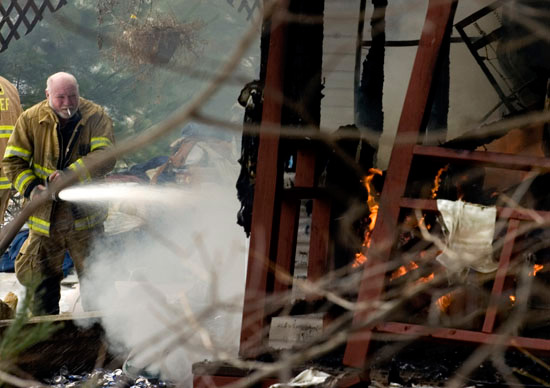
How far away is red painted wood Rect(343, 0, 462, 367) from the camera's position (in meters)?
4.71

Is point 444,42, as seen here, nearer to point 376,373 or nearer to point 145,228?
point 376,373

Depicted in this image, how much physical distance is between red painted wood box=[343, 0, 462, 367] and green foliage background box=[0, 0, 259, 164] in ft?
33.9

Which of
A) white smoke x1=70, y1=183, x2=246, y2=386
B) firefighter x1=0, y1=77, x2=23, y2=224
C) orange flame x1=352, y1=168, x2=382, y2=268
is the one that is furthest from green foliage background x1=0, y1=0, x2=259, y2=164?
orange flame x1=352, y1=168, x2=382, y2=268

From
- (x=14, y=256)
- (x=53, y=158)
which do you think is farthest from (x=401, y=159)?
(x=14, y=256)

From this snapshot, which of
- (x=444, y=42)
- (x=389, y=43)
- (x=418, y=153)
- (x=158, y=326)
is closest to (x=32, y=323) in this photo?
(x=158, y=326)

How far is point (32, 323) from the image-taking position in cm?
596

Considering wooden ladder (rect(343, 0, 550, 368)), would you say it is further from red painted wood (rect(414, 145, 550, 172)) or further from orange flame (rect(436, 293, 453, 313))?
orange flame (rect(436, 293, 453, 313))

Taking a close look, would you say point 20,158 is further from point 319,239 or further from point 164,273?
point 319,239

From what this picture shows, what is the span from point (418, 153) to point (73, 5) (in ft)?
39.9

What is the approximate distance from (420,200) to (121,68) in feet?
39.2

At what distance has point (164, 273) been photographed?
10109mm

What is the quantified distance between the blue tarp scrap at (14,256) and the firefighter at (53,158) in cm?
128

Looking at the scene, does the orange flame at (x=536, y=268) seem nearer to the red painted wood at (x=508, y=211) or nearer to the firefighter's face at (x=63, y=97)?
the red painted wood at (x=508, y=211)

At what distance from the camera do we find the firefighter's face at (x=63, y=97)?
811 cm
